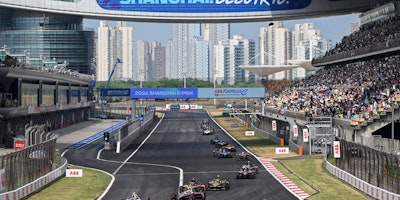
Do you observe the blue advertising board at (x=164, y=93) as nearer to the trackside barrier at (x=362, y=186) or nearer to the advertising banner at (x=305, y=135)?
the advertising banner at (x=305, y=135)

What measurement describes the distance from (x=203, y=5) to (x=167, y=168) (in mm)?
43751

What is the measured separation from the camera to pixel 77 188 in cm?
4453

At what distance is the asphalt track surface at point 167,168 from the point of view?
41.8 meters

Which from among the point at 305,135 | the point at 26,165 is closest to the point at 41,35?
the point at 305,135

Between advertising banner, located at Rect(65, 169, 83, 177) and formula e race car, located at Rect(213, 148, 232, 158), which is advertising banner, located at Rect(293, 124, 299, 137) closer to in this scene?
formula e race car, located at Rect(213, 148, 232, 158)

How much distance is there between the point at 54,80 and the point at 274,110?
130 feet

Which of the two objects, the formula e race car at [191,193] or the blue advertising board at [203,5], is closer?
the formula e race car at [191,193]

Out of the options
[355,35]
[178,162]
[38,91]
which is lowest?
[178,162]

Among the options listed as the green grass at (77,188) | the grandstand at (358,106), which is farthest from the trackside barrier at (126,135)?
the green grass at (77,188)

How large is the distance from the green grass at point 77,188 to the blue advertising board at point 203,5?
4735 cm

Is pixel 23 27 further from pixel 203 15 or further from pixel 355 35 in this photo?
pixel 355 35

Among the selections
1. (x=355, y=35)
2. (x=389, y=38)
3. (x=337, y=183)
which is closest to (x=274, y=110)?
(x=389, y=38)

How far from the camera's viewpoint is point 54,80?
355 ft

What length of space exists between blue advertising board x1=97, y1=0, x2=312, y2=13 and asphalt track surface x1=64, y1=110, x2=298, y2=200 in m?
18.7
